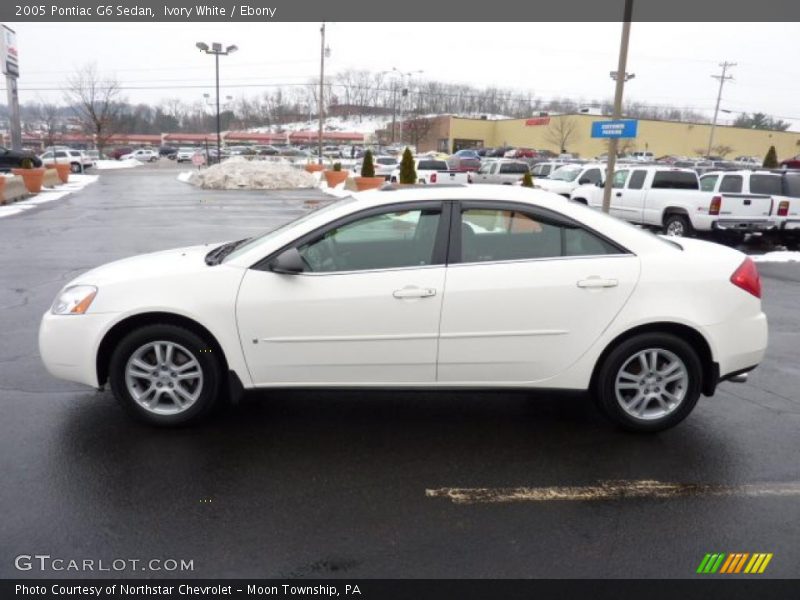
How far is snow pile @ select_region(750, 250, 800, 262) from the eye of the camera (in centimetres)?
1306

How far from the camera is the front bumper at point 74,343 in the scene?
4.01m

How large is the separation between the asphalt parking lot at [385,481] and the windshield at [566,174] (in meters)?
19.4

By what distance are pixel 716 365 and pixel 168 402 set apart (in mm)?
3627

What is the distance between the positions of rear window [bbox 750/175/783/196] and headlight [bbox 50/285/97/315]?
14581mm

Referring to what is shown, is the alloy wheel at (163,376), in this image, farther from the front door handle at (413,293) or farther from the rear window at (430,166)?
the rear window at (430,166)

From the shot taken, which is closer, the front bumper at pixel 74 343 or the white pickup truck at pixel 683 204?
the front bumper at pixel 74 343

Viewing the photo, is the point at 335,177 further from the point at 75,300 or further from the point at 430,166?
the point at 75,300

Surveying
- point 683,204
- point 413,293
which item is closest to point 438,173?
point 683,204

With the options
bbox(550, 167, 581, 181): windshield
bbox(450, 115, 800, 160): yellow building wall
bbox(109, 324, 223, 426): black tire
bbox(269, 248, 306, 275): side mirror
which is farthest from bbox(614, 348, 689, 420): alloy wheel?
bbox(450, 115, 800, 160): yellow building wall

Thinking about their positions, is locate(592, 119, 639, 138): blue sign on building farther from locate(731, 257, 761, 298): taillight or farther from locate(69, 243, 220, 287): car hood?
locate(69, 243, 220, 287): car hood

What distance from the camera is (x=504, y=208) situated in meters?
4.20

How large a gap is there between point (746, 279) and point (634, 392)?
1050mm

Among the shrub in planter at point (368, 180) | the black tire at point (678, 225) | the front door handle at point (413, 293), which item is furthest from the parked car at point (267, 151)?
the front door handle at point (413, 293)
